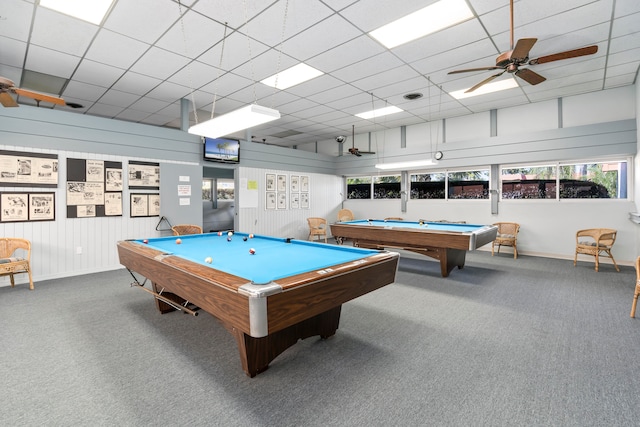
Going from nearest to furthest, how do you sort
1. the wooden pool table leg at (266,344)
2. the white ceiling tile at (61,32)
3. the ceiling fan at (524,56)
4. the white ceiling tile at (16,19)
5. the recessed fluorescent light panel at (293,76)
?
the wooden pool table leg at (266,344) → the ceiling fan at (524,56) → the white ceiling tile at (16,19) → the white ceiling tile at (61,32) → the recessed fluorescent light panel at (293,76)

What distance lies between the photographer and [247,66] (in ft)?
14.6

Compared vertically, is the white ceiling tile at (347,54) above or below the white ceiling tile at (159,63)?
above

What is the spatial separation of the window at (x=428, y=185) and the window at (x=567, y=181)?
1395 mm

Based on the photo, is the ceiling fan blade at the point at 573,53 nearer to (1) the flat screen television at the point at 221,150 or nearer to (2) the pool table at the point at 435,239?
(2) the pool table at the point at 435,239

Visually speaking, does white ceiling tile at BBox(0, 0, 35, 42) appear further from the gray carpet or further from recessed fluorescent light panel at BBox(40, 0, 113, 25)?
the gray carpet

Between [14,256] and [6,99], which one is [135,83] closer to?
[6,99]

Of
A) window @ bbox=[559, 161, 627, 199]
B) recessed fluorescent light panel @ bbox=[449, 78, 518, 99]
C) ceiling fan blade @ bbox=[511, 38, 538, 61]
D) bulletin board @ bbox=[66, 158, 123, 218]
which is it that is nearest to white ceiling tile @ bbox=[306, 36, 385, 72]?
ceiling fan blade @ bbox=[511, 38, 538, 61]

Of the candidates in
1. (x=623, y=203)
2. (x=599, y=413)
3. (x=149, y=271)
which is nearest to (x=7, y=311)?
(x=149, y=271)

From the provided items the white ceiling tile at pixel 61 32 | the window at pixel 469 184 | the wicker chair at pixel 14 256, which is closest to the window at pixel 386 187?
the window at pixel 469 184

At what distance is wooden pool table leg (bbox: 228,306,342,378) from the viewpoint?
2037 millimetres

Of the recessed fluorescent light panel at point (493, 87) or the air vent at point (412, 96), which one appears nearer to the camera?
the recessed fluorescent light panel at point (493, 87)

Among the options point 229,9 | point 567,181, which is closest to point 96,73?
point 229,9

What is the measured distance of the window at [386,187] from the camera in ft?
28.8

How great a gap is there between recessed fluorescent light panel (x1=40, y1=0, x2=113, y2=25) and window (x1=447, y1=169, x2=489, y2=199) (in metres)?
7.39
